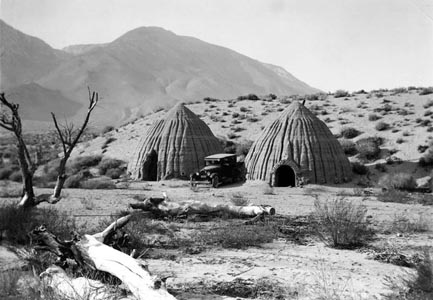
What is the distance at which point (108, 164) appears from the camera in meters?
28.6

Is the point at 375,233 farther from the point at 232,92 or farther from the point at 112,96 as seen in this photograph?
the point at 232,92

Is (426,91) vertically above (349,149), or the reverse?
(426,91)

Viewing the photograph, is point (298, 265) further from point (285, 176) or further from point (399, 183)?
point (285, 176)

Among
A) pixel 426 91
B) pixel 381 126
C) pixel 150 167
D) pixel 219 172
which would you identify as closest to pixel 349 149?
pixel 381 126

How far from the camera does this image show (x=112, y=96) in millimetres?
109625

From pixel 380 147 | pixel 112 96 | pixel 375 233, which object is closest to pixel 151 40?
pixel 112 96

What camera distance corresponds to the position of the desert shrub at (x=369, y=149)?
2736 cm

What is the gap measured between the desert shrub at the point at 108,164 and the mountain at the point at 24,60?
216 ft

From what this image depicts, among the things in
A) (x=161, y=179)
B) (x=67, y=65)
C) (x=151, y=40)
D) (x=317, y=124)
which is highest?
(x=151, y=40)

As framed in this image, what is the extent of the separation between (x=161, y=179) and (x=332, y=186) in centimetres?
763

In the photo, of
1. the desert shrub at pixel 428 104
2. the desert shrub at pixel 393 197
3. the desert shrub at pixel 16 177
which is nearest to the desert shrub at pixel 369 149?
the desert shrub at pixel 428 104

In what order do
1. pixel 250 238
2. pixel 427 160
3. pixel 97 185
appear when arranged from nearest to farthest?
1. pixel 250 238
2. pixel 97 185
3. pixel 427 160

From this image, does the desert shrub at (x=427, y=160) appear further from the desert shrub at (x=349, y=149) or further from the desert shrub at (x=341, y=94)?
the desert shrub at (x=341, y=94)

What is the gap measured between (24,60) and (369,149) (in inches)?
3709
